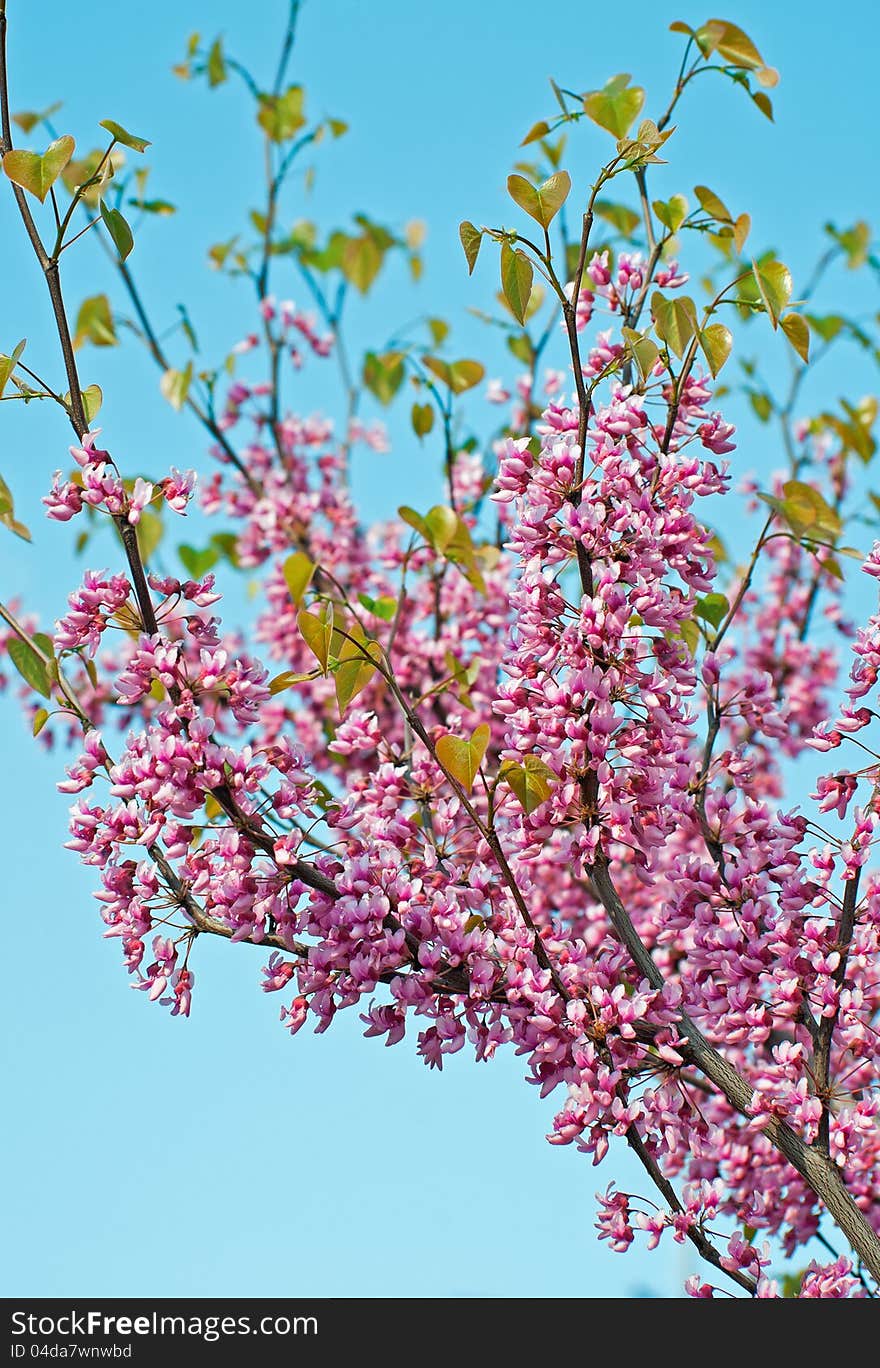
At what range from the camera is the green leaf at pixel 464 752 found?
2.09 metres

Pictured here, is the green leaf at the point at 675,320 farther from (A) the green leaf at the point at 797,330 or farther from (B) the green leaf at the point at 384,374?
(B) the green leaf at the point at 384,374

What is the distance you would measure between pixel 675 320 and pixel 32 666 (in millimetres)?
1292

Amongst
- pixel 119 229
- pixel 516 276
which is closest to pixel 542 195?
pixel 516 276

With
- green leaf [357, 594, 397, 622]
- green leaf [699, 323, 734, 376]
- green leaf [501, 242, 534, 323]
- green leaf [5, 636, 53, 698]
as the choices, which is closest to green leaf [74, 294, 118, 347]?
green leaf [357, 594, 397, 622]

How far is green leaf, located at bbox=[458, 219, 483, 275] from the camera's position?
2.06 m

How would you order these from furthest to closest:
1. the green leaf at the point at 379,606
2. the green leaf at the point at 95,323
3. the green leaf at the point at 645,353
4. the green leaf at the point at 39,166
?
the green leaf at the point at 95,323, the green leaf at the point at 379,606, the green leaf at the point at 645,353, the green leaf at the point at 39,166

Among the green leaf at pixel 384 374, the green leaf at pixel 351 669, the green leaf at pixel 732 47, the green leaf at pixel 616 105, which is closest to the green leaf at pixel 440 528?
the green leaf at pixel 351 669

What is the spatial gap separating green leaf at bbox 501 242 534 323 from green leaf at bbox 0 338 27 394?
2.52 ft

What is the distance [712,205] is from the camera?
2578 millimetres

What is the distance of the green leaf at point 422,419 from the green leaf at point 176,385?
2.14 feet

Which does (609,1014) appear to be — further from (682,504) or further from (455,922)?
(682,504)
